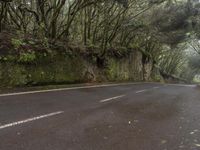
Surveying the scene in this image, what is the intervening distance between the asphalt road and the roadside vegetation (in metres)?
4.40

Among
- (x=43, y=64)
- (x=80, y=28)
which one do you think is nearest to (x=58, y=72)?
(x=43, y=64)

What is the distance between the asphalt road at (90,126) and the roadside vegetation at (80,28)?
4.40 metres

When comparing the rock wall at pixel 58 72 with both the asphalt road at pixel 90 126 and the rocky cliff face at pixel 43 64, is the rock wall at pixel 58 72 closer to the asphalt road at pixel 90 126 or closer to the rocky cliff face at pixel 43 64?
the rocky cliff face at pixel 43 64

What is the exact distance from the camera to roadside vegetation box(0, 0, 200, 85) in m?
13.6

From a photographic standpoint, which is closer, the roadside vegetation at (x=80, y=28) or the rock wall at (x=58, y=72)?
the rock wall at (x=58, y=72)

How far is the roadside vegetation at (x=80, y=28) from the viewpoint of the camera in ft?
44.6

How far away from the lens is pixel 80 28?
2498 centimetres

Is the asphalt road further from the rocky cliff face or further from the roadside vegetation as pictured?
the roadside vegetation

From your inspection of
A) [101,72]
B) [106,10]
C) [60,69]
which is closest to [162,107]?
[60,69]

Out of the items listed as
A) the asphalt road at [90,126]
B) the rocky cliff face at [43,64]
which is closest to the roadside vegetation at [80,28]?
the rocky cliff face at [43,64]

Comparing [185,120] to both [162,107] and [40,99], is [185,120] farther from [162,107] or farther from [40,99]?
[40,99]

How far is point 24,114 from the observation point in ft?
23.1

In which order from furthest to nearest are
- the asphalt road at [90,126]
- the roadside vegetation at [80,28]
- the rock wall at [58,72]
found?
1. the roadside vegetation at [80,28]
2. the rock wall at [58,72]
3. the asphalt road at [90,126]

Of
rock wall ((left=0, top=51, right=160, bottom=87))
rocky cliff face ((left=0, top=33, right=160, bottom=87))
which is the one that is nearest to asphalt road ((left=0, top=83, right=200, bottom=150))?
rock wall ((left=0, top=51, right=160, bottom=87))
